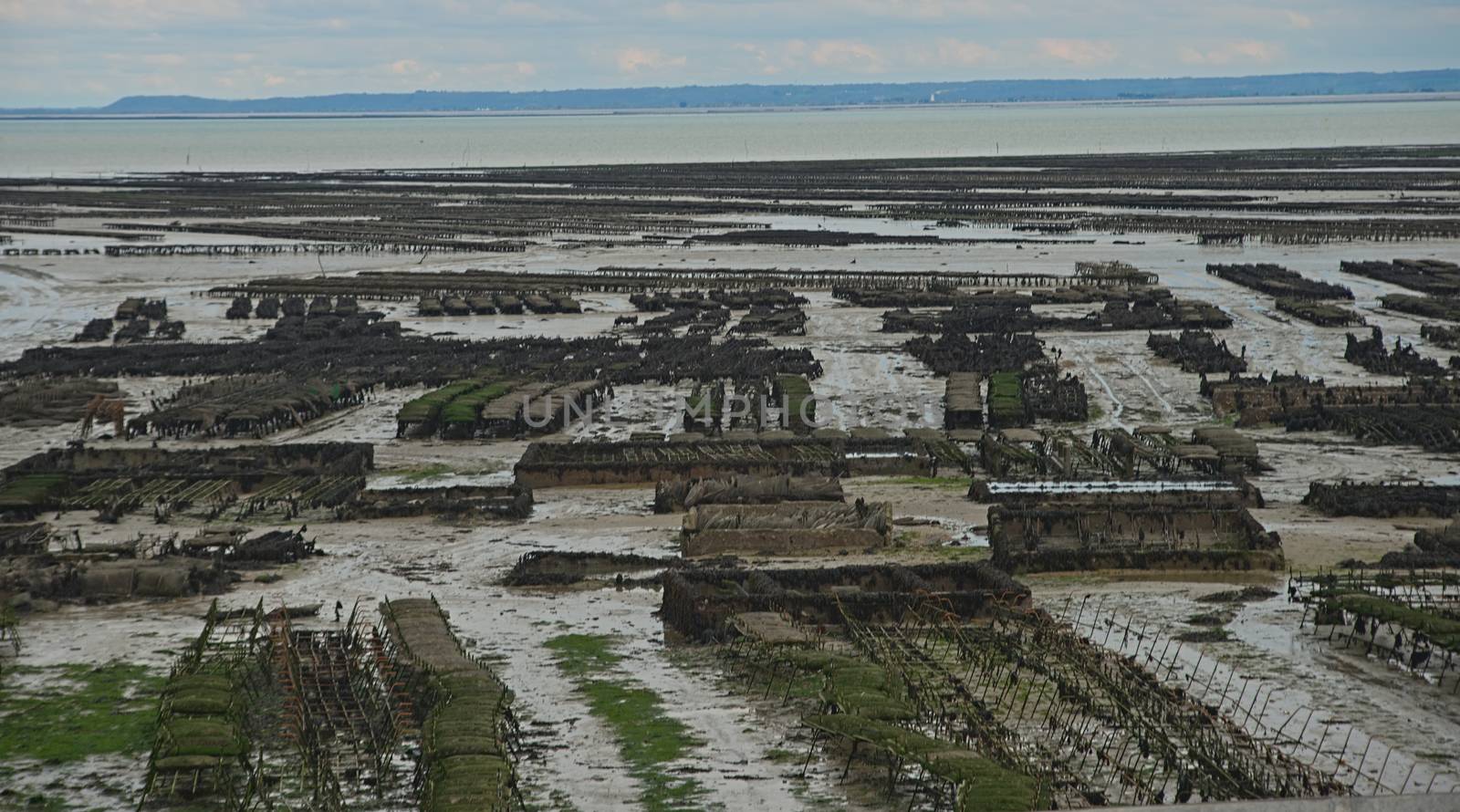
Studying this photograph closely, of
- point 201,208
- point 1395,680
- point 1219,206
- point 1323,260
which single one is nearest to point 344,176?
point 201,208

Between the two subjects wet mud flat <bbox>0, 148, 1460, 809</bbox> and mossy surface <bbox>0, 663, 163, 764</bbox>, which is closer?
wet mud flat <bbox>0, 148, 1460, 809</bbox>

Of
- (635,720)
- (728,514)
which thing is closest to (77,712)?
(635,720)

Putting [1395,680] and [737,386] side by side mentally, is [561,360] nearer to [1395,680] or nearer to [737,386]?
[737,386]

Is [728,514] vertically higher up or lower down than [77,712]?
higher up

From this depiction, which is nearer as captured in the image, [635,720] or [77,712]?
[635,720]

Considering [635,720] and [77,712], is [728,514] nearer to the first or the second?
[635,720]

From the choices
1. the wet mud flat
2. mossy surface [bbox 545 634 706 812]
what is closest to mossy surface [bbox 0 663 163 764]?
the wet mud flat

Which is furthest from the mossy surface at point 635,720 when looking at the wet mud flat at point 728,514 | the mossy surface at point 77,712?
the mossy surface at point 77,712

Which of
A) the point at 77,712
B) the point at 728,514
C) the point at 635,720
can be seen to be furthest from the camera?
the point at 728,514

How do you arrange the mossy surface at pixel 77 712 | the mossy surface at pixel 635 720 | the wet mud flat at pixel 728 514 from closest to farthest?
the mossy surface at pixel 635 720 → the wet mud flat at pixel 728 514 → the mossy surface at pixel 77 712

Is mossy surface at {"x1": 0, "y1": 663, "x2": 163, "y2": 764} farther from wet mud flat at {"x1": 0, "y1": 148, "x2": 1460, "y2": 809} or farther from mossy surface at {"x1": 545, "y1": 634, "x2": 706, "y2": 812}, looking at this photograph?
mossy surface at {"x1": 545, "y1": 634, "x2": 706, "y2": 812}

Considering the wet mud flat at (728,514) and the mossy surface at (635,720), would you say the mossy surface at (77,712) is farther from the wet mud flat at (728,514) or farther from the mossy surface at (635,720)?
the mossy surface at (635,720)
